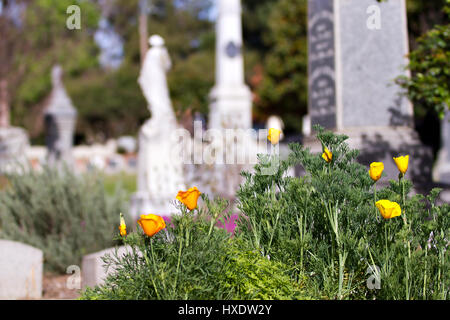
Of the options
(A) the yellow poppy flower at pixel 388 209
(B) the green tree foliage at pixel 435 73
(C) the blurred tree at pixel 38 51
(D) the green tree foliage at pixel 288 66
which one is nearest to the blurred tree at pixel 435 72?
(B) the green tree foliage at pixel 435 73

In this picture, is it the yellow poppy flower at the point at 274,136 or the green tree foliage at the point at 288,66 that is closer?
the yellow poppy flower at the point at 274,136

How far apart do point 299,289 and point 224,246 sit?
1.44 ft

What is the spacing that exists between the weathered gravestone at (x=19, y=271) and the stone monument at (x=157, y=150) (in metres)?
5.03

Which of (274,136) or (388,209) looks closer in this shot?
(388,209)


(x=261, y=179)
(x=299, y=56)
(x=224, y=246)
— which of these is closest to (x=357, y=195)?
(x=261, y=179)

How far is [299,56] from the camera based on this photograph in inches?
1140

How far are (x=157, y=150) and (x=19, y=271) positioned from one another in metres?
5.63

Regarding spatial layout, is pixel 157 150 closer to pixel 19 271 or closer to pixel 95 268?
pixel 19 271

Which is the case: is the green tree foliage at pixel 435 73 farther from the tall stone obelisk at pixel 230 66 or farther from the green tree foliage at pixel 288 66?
the green tree foliage at pixel 288 66

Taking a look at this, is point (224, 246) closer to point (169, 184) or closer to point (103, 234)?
point (103, 234)

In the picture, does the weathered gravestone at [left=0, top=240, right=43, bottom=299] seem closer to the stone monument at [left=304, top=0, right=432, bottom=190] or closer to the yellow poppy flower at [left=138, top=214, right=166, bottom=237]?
the yellow poppy flower at [left=138, top=214, right=166, bottom=237]

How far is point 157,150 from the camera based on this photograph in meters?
9.60

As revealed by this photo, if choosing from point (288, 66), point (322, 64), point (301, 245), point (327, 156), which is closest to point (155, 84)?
point (322, 64)

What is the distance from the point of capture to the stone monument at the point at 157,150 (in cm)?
951
